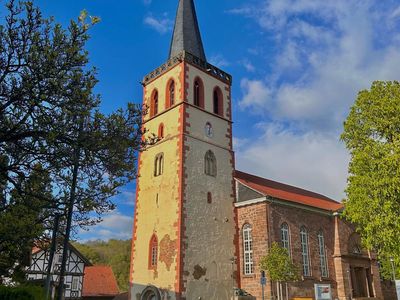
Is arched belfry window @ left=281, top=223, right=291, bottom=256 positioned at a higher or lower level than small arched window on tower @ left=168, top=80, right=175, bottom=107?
lower

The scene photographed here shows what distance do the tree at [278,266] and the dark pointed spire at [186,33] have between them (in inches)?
570

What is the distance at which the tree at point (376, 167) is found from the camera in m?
17.3

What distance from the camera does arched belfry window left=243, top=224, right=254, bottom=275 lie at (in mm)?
24172

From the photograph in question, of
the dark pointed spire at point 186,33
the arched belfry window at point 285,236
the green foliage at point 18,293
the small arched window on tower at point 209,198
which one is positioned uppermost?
the dark pointed spire at point 186,33

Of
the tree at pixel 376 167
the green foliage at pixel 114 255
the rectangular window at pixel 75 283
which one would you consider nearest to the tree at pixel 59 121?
the tree at pixel 376 167

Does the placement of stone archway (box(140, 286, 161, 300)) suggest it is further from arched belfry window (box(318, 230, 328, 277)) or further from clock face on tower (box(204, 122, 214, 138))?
arched belfry window (box(318, 230, 328, 277))

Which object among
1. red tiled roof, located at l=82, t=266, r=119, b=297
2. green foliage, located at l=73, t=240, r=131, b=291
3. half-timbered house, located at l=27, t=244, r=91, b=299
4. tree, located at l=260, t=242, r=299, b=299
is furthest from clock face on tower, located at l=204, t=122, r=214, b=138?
green foliage, located at l=73, t=240, r=131, b=291

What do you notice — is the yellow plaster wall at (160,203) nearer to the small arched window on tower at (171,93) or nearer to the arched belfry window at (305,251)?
the small arched window on tower at (171,93)

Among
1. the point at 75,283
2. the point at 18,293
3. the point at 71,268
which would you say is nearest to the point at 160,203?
the point at 71,268

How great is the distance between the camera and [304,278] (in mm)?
24953

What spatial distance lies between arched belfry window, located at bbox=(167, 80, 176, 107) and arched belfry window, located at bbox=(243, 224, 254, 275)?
938 cm

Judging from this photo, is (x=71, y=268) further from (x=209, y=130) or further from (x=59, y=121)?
(x=59, y=121)

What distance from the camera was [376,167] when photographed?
18203 mm

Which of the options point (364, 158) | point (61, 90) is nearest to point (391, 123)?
point (364, 158)
